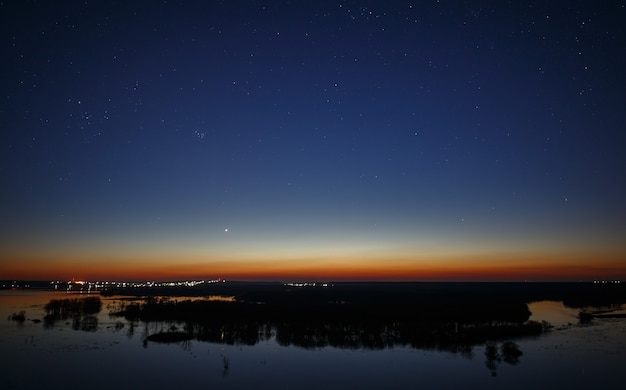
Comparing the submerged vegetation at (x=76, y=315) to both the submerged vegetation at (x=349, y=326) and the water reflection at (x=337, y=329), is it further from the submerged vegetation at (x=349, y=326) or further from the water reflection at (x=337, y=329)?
the water reflection at (x=337, y=329)

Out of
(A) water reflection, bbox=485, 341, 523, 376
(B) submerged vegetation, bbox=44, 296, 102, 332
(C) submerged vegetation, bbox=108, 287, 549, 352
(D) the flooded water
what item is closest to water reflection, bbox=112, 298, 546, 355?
(C) submerged vegetation, bbox=108, 287, 549, 352

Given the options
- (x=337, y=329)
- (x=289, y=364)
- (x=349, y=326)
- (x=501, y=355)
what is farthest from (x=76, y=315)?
(x=501, y=355)

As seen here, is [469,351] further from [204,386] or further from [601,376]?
[204,386]

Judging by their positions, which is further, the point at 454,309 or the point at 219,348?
the point at 454,309

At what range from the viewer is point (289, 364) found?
26.9 meters

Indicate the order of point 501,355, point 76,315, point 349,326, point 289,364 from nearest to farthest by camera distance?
1. point 289,364
2. point 501,355
3. point 349,326
4. point 76,315

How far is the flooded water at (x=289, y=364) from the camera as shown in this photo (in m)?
23.1

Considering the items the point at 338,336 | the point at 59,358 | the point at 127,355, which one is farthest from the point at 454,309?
the point at 59,358

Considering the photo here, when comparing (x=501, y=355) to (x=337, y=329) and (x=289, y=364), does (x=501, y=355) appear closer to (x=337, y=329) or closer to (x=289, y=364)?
(x=289, y=364)

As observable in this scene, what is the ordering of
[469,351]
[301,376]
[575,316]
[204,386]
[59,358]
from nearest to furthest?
[204,386] < [301,376] < [59,358] < [469,351] < [575,316]

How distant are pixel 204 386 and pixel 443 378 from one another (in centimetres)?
1243

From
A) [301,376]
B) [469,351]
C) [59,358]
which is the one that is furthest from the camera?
[469,351]

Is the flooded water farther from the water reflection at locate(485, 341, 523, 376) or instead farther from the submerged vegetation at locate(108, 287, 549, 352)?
the submerged vegetation at locate(108, 287, 549, 352)

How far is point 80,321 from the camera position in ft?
142
